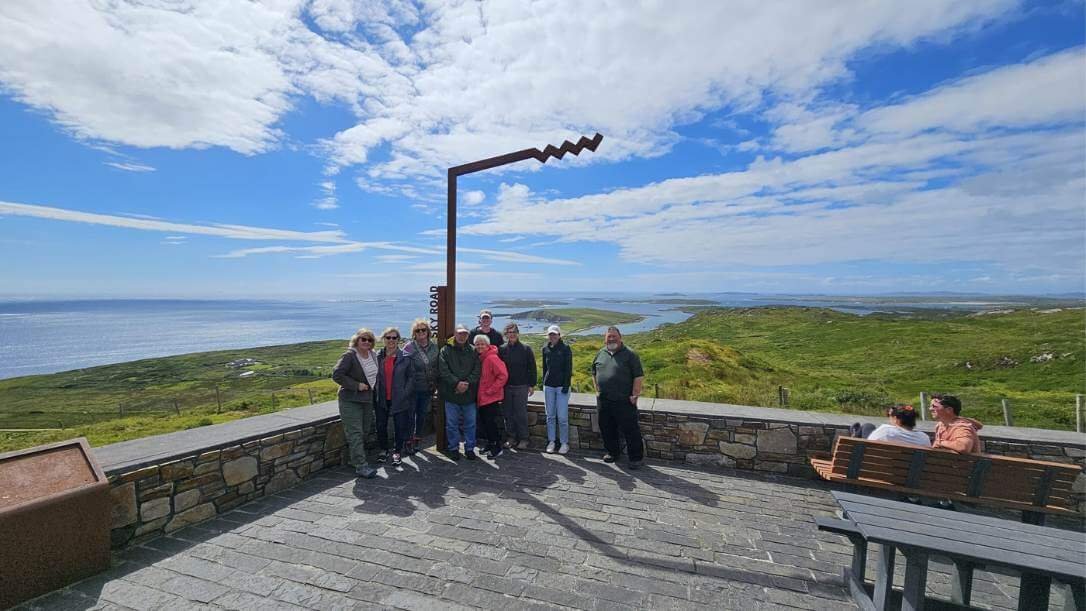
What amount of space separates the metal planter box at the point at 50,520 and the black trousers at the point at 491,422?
10.2 ft

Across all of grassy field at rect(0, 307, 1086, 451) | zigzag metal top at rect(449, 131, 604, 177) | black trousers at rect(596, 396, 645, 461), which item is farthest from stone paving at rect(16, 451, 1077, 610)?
zigzag metal top at rect(449, 131, 604, 177)

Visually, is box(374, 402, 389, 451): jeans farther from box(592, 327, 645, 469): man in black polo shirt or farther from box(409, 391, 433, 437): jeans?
box(592, 327, 645, 469): man in black polo shirt

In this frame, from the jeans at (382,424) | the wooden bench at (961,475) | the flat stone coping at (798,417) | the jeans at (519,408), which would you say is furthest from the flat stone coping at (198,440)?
the wooden bench at (961,475)

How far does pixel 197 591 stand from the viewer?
8.64ft

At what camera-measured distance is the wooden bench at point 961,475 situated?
327cm

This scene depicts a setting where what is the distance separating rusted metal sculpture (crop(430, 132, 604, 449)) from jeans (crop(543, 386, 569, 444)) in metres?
1.19

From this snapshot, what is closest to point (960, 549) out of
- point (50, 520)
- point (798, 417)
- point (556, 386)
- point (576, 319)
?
point (798, 417)

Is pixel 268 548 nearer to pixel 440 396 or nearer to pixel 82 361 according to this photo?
pixel 440 396

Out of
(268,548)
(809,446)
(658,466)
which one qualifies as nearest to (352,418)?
(268,548)

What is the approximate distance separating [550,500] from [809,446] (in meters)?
2.65

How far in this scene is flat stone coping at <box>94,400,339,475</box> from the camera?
10.5ft

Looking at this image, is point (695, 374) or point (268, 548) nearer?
point (268, 548)

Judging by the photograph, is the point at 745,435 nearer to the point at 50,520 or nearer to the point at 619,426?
the point at 619,426

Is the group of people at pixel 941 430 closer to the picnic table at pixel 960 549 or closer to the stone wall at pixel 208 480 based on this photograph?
the picnic table at pixel 960 549
